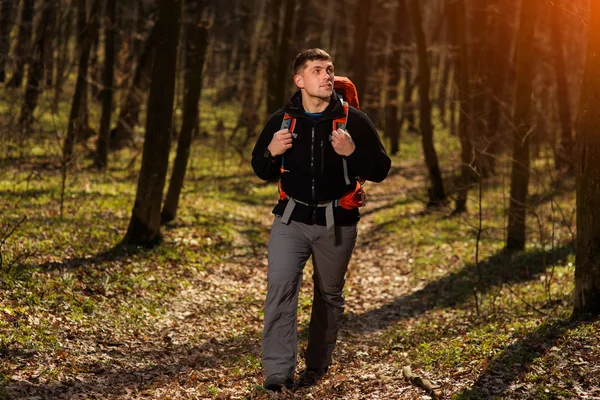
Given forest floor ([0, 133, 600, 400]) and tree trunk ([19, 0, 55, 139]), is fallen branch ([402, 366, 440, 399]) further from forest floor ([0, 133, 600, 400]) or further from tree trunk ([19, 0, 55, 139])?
tree trunk ([19, 0, 55, 139])

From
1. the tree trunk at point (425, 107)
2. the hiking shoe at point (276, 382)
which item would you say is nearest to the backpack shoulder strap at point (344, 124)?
the hiking shoe at point (276, 382)

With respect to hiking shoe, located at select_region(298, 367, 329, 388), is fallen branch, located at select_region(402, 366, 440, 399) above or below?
above

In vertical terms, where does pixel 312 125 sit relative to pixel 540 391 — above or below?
above

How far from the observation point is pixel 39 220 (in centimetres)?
1145

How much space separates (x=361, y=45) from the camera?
30.0 metres

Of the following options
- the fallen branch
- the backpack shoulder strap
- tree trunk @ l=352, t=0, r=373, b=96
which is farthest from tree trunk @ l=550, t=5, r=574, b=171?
the backpack shoulder strap

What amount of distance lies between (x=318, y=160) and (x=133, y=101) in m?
17.4

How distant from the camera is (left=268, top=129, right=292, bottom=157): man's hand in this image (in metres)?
5.90

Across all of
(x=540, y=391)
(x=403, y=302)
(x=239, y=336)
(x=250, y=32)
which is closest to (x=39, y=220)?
(x=239, y=336)

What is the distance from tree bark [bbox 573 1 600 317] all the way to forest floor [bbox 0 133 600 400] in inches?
16.4

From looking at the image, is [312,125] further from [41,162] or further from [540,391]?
[41,162]

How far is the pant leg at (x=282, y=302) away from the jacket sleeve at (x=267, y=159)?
0.46 m

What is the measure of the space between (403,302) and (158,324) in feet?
13.0

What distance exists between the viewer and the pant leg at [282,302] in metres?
6.15
